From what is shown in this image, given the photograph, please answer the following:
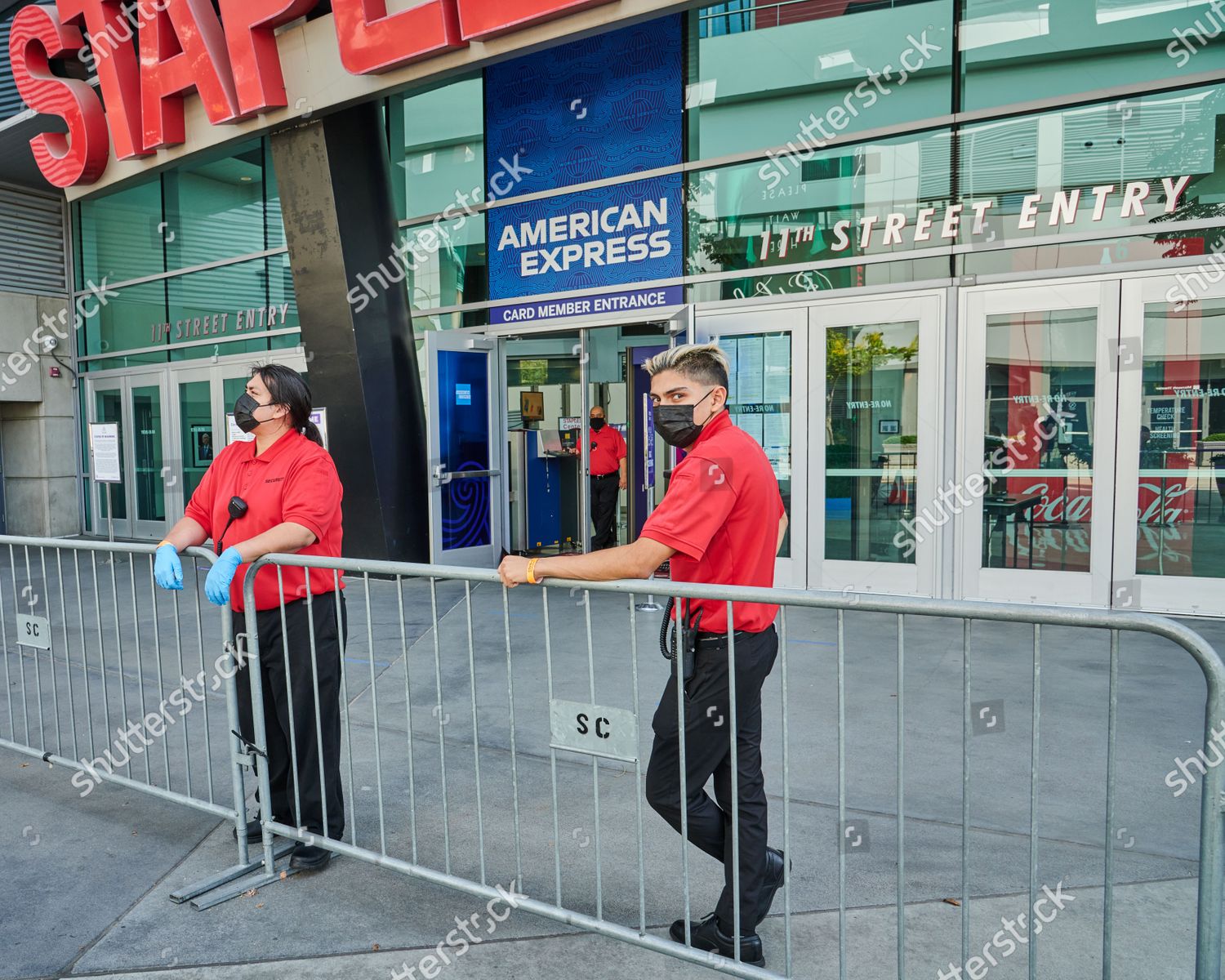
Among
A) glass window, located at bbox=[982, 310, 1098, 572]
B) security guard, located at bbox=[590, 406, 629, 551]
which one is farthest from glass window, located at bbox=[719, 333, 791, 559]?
security guard, located at bbox=[590, 406, 629, 551]

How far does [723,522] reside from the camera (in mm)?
2617

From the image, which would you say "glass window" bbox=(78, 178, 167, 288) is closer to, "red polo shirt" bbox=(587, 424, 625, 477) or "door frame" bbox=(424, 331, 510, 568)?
"door frame" bbox=(424, 331, 510, 568)

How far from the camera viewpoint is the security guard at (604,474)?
35.8 feet

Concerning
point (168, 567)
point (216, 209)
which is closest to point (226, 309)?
point (216, 209)

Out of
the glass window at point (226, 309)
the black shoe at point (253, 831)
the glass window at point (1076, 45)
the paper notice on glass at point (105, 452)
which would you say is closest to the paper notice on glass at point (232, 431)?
the glass window at point (226, 309)

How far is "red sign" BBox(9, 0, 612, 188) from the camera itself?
24.6 feet

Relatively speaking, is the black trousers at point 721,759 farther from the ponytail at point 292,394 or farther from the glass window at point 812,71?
the glass window at point 812,71

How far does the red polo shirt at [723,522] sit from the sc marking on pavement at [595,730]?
1.23ft

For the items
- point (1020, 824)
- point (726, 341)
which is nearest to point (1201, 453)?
point (726, 341)

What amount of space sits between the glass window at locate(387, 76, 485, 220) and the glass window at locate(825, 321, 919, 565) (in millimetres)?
4739

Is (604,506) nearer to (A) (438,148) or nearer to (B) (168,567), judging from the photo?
(A) (438,148)

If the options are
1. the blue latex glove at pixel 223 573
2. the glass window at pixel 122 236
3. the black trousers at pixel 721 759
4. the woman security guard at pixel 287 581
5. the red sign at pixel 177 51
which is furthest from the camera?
the glass window at pixel 122 236

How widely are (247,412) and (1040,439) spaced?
6.39 m

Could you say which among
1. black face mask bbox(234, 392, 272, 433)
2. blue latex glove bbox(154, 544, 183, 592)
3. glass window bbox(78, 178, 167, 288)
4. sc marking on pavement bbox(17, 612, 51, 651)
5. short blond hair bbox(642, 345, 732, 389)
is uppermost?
glass window bbox(78, 178, 167, 288)
